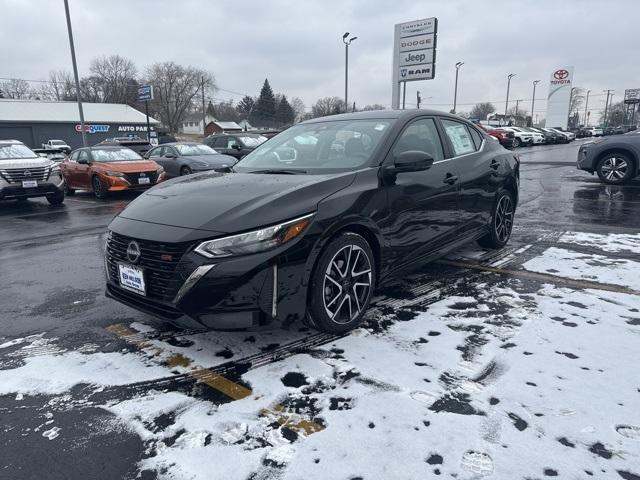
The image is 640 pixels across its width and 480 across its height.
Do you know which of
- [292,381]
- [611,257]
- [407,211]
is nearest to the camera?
[292,381]

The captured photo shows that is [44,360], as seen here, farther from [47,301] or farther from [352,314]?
[352,314]

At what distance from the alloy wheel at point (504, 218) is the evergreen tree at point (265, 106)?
90.1m

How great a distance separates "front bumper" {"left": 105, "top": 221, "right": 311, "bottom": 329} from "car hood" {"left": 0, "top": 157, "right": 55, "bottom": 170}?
939 cm

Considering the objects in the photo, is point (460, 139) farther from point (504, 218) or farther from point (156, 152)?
point (156, 152)

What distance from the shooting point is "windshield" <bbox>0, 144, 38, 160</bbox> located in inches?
425

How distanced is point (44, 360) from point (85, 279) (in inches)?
76.0

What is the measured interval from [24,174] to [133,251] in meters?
9.18

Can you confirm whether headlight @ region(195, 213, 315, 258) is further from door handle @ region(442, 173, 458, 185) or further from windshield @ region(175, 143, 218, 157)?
windshield @ region(175, 143, 218, 157)

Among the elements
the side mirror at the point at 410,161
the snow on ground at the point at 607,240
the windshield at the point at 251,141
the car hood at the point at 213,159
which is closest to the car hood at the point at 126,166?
the car hood at the point at 213,159

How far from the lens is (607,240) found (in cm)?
593

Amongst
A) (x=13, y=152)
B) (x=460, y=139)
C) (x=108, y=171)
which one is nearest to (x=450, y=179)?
(x=460, y=139)

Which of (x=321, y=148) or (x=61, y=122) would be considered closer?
(x=321, y=148)

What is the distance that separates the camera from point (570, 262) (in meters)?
4.98

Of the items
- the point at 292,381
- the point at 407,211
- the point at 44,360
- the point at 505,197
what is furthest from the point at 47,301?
the point at 505,197
